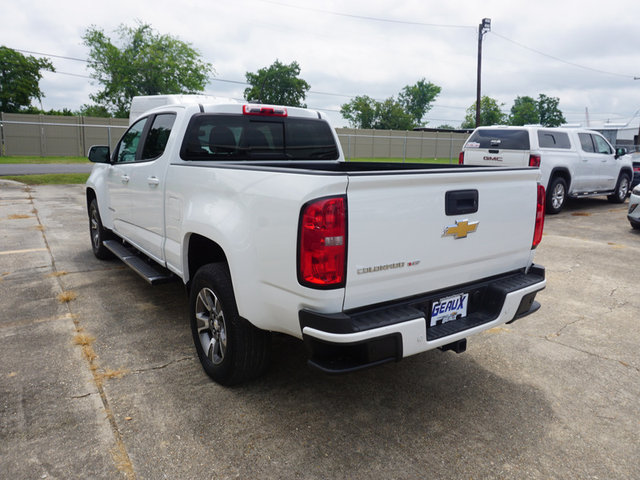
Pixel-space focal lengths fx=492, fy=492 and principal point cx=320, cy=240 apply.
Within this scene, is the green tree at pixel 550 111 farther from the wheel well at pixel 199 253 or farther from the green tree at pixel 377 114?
the wheel well at pixel 199 253

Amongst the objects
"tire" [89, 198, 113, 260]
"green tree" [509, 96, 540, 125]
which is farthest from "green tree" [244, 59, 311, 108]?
"tire" [89, 198, 113, 260]

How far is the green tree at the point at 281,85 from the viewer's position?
7088cm

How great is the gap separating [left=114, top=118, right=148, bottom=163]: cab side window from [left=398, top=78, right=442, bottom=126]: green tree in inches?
3789

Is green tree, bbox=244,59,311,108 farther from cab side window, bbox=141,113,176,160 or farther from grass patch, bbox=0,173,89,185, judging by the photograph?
cab side window, bbox=141,113,176,160

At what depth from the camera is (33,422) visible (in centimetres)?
276

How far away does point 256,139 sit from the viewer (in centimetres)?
426

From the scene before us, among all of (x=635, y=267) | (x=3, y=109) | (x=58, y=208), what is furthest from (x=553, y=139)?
(x=3, y=109)

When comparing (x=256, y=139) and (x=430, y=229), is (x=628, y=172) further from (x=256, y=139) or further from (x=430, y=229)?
(x=430, y=229)

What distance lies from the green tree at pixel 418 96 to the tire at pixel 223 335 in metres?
98.3

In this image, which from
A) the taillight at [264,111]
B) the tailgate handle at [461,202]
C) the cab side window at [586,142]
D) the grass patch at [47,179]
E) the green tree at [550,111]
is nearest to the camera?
the tailgate handle at [461,202]

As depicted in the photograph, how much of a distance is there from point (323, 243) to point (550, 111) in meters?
102

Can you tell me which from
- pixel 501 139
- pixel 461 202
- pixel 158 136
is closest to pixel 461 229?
pixel 461 202

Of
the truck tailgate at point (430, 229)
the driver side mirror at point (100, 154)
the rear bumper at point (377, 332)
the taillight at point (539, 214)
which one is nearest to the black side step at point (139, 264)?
the driver side mirror at point (100, 154)

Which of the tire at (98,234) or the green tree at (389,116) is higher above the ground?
the green tree at (389,116)
